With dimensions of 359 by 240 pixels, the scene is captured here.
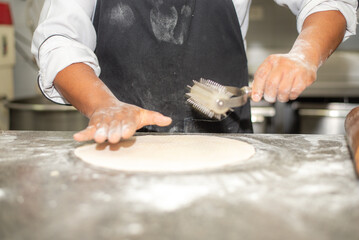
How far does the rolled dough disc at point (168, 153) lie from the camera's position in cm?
78

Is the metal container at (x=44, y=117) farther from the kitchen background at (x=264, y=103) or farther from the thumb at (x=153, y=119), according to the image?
the thumb at (x=153, y=119)

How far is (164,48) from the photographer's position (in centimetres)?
116

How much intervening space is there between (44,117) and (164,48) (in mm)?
885

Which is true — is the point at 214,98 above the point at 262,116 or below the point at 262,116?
above

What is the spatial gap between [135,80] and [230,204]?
68cm

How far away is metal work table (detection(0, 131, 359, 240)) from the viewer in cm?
50

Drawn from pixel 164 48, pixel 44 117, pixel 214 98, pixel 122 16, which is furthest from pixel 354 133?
pixel 44 117

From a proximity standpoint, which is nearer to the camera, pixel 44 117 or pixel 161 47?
pixel 161 47

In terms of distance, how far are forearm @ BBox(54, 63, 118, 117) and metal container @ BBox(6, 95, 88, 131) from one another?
769 mm

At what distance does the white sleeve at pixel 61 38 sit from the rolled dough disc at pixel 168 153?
0.82 feet

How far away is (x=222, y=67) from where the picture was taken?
122 centimetres

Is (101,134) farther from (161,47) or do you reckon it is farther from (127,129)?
(161,47)

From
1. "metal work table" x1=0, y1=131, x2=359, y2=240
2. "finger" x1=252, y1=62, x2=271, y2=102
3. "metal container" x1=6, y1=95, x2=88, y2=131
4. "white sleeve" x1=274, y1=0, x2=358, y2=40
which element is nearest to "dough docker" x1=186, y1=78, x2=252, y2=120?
"finger" x1=252, y1=62, x2=271, y2=102

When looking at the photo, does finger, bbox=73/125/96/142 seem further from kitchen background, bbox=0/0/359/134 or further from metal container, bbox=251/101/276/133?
metal container, bbox=251/101/276/133
